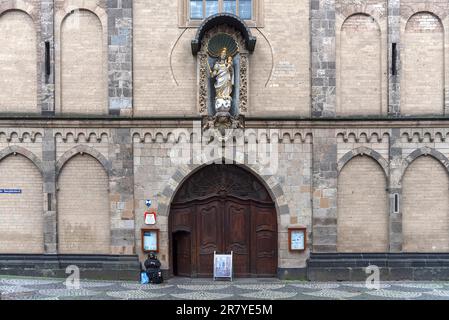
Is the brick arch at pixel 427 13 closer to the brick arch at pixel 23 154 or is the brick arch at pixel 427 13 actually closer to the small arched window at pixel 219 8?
the small arched window at pixel 219 8

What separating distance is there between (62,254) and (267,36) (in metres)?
9.07

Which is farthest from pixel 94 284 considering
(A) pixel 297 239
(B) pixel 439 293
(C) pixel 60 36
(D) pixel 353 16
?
(D) pixel 353 16

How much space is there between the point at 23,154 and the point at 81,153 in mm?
1747

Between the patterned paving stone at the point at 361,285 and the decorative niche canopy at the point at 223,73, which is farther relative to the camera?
the decorative niche canopy at the point at 223,73

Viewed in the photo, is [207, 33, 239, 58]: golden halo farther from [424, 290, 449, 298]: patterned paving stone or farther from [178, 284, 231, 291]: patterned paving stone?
[424, 290, 449, 298]: patterned paving stone

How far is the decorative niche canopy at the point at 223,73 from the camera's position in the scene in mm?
16750

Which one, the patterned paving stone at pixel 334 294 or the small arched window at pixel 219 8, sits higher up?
the small arched window at pixel 219 8

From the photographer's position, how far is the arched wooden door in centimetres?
1744

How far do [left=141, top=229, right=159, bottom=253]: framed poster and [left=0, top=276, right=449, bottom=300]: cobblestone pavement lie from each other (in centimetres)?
105

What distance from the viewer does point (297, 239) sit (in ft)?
55.6

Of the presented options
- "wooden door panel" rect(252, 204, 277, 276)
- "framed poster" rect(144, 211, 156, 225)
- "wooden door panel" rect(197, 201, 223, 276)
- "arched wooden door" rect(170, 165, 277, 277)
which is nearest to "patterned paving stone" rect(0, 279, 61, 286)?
"framed poster" rect(144, 211, 156, 225)

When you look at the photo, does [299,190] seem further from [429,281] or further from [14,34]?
[14,34]

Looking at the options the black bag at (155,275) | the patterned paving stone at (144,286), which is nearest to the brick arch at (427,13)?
the black bag at (155,275)

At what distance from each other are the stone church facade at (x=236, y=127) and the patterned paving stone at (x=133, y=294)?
1763mm
